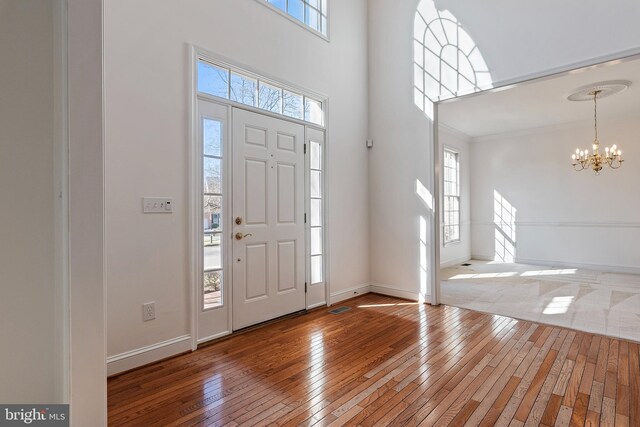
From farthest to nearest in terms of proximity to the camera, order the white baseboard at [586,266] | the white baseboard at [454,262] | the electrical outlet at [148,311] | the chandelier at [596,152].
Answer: the white baseboard at [454,262] < the white baseboard at [586,266] < the chandelier at [596,152] < the electrical outlet at [148,311]

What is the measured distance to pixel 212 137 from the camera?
2.96m

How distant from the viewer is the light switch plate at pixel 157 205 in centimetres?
253

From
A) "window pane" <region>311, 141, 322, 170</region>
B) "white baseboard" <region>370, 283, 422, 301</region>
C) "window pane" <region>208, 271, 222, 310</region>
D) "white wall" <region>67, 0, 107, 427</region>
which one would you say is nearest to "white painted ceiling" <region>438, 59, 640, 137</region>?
"window pane" <region>311, 141, 322, 170</region>

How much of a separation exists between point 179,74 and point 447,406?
3.09 metres

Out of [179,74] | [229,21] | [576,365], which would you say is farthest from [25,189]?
[576,365]

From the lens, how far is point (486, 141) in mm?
7488

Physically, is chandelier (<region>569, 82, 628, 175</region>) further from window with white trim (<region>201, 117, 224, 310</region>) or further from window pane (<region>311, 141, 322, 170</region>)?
window with white trim (<region>201, 117, 224, 310</region>)

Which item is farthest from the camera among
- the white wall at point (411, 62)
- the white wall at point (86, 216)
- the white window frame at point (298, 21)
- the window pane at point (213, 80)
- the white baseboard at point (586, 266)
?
the white baseboard at point (586, 266)

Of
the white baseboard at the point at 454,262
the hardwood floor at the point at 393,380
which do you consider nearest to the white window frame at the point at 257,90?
the hardwood floor at the point at 393,380

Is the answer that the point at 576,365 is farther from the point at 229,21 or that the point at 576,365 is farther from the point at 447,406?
the point at 229,21

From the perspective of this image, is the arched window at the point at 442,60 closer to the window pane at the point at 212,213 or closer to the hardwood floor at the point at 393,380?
the hardwood floor at the point at 393,380

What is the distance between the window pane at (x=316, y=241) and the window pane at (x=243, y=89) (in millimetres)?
1586

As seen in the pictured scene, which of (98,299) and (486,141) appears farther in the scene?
(486,141)

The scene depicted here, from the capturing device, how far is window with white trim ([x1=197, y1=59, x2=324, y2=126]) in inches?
117
